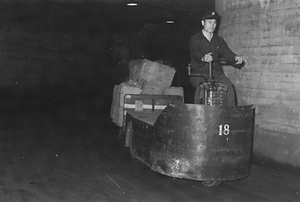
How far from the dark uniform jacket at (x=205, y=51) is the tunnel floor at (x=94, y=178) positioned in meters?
1.75

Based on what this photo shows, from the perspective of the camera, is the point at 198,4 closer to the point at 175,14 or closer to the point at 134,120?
the point at 175,14

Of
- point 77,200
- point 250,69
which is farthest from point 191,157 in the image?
point 250,69

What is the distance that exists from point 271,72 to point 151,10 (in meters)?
12.8

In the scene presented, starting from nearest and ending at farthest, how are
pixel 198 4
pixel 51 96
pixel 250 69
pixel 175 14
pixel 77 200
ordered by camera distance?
pixel 77 200, pixel 250 69, pixel 198 4, pixel 175 14, pixel 51 96

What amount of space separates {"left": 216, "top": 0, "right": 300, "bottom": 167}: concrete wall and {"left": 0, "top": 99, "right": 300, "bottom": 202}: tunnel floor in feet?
1.76

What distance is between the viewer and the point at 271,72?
24.2 feet

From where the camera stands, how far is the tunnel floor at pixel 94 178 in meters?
5.51

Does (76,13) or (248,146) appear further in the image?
(76,13)

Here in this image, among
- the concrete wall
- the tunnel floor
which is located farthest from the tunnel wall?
the concrete wall

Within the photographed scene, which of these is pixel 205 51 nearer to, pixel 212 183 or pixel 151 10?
pixel 212 183

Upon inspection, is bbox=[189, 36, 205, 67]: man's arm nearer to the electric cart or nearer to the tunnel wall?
the electric cart

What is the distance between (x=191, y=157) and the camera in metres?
5.41

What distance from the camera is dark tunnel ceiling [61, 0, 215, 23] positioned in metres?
15.8

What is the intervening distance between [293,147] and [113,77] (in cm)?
2292
